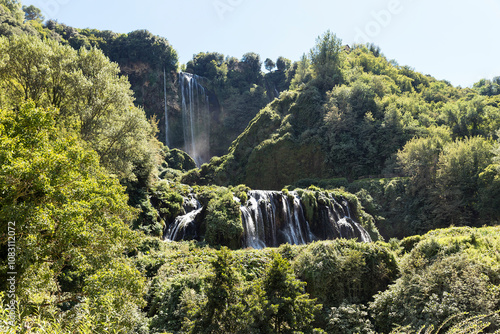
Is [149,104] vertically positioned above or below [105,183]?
above

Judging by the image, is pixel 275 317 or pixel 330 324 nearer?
pixel 275 317

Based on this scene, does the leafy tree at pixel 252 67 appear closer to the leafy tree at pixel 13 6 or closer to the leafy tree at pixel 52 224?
the leafy tree at pixel 13 6

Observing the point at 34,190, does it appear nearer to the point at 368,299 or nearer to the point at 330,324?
the point at 330,324

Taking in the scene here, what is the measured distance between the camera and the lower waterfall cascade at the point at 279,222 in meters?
20.9

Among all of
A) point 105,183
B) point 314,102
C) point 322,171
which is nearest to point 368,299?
point 105,183

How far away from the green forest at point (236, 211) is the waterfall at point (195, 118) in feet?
39.5

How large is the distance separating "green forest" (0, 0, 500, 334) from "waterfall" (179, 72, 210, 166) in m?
12.0

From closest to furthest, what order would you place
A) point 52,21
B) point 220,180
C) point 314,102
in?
point 220,180 → point 314,102 → point 52,21

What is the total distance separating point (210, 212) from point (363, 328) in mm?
13478

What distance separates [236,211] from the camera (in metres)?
20.4

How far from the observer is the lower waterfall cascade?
20.9 m

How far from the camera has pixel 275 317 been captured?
6.98 meters

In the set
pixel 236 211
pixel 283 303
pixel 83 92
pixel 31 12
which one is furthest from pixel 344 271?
pixel 31 12

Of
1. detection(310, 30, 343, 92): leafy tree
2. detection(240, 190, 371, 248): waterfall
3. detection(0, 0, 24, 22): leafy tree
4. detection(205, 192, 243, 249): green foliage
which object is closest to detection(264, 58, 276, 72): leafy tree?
detection(310, 30, 343, 92): leafy tree
